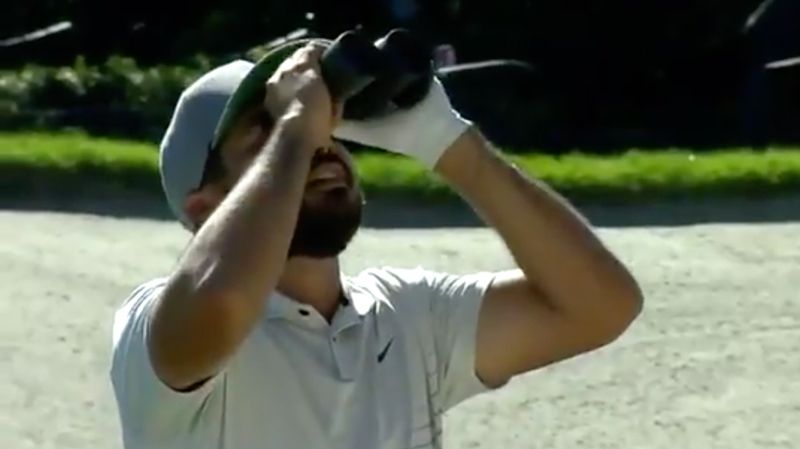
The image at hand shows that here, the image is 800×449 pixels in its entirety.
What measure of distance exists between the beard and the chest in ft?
0.44

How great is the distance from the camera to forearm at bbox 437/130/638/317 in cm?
312

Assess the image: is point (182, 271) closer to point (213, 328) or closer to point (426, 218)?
point (213, 328)

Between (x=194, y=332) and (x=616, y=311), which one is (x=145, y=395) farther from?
(x=616, y=311)

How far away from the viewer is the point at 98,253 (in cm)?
968

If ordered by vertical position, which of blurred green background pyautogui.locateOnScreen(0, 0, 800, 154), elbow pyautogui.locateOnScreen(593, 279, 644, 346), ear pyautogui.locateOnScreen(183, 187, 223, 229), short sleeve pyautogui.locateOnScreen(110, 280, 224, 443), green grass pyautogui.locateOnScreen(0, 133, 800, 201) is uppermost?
ear pyautogui.locateOnScreen(183, 187, 223, 229)

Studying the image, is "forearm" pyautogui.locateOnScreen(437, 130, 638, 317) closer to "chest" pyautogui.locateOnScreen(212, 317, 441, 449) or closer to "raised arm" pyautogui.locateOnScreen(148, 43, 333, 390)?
"chest" pyautogui.locateOnScreen(212, 317, 441, 449)

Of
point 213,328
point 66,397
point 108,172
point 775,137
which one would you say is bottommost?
point 775,137

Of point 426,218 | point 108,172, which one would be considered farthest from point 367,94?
point 108,172

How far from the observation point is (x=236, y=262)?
2.57 meters

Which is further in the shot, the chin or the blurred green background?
the blurred green background

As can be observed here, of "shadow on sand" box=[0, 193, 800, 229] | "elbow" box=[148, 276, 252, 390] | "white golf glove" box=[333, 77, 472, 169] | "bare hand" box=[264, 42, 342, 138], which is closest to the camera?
"elbow" box=[148, 276, 252, 390]

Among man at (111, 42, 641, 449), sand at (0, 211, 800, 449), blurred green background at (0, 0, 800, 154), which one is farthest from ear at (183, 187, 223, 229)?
blurred green background at (0, 0, 800, 154)

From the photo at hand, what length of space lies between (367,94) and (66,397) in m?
4.75

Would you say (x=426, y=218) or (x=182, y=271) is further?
(x=426, y=218)
